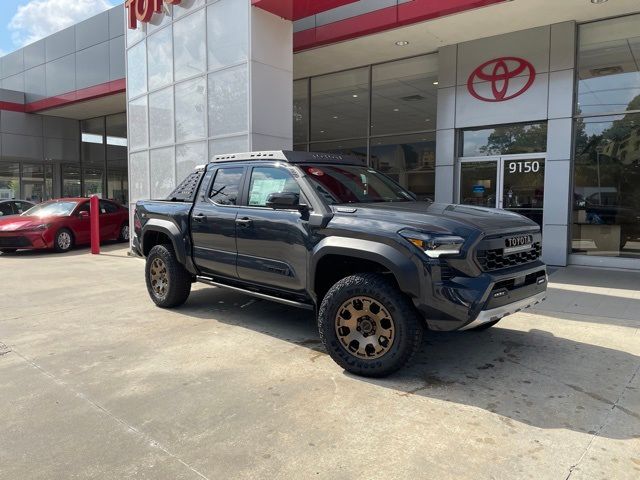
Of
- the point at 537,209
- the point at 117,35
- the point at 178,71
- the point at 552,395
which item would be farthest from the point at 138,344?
the point at 117,35

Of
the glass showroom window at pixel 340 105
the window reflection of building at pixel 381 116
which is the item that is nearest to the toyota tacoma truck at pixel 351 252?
the window reflection of building at pixel 381 116

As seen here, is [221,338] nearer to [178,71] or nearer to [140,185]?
[178,71]

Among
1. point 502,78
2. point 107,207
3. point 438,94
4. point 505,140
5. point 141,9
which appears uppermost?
point 141,9

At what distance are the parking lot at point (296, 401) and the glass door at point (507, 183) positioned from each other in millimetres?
4618

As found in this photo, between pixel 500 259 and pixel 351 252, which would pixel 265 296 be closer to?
pixel 351 252

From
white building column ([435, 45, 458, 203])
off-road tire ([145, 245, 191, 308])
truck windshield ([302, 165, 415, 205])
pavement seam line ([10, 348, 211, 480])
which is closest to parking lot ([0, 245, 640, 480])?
pavement seam line ([10, 348, 211, 480])

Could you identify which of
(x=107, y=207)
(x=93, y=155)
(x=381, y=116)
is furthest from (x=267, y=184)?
(x=93, y=155)

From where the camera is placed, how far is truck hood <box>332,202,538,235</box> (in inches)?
147

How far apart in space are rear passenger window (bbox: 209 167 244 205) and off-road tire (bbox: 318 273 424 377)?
1921 mm

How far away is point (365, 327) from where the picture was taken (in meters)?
3.90

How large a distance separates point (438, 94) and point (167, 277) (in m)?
7.90

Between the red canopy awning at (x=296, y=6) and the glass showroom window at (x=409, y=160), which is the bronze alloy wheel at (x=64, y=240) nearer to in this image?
the red canopy awning at (x=296, y=6)

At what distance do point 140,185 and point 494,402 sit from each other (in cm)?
1081

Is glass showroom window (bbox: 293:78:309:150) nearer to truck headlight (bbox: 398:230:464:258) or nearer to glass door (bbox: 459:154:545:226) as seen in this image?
glass door (bbox: 459:154:545:226)
